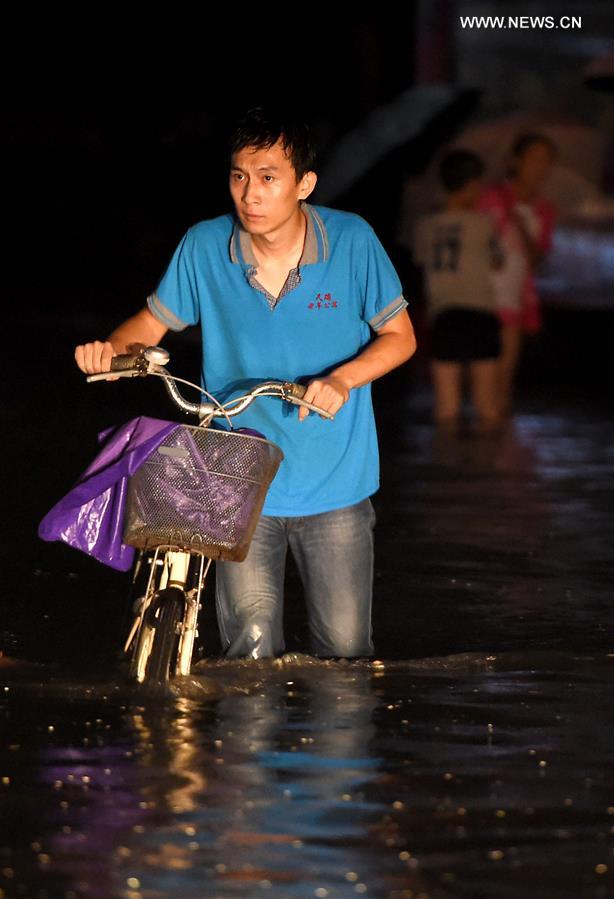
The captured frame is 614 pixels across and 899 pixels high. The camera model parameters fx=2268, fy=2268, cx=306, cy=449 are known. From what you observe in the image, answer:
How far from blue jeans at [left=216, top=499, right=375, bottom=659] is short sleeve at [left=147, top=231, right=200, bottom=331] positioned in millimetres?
698

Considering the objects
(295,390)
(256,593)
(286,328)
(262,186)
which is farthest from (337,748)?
(262,186)

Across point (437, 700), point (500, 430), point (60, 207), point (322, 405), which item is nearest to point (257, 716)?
point (437, 700)

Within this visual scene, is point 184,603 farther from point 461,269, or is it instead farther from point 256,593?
point 461,269

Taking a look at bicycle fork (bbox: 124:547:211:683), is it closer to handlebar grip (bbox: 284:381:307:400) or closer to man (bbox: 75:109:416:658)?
man (bbox: 75:109:416:658)

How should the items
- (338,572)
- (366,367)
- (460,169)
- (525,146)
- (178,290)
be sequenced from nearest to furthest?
(366,367)
(178,290)
(338,572)
(460,169)
(525,146)

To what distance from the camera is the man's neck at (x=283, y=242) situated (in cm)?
698

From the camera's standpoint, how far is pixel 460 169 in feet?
50.7

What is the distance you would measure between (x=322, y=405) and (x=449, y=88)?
2689cm

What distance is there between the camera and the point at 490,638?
8.96 metres

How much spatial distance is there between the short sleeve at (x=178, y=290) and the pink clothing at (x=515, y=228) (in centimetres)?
892

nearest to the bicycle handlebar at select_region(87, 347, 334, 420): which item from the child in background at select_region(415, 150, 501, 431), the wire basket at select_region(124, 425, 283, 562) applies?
the wire basket at select_region(124, 425, 283, 562)

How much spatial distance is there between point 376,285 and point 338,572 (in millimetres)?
938

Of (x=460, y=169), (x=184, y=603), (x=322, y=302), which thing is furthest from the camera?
(x=460, y=169)

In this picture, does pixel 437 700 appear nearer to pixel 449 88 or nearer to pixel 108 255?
pixel 449 88
